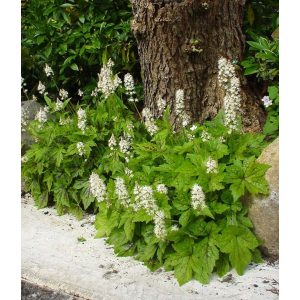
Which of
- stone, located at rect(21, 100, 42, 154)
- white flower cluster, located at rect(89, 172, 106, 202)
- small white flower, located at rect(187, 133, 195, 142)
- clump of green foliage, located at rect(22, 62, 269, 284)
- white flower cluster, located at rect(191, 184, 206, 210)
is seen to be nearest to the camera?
white flower cluster, located at rect(191, 184, 206, 210)

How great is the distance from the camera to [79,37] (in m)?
5.14

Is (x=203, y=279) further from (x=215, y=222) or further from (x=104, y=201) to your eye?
(x=104, y=201)

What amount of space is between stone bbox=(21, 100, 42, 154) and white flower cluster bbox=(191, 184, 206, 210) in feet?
6.83

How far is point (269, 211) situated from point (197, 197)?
0.47 metres

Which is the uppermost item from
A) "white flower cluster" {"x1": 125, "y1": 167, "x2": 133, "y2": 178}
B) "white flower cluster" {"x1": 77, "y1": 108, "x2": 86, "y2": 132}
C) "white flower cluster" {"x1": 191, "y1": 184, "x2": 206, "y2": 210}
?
"white flower cluster" {"x1": 77, "y1": 108, "x2": 86, "y2": 132}

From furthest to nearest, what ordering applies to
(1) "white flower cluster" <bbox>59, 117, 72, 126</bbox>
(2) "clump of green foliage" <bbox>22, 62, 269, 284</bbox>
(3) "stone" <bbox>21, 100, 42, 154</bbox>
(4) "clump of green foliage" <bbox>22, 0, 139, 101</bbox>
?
(4) "clump of green foliage" <bbox>22, 0, 139, 101</bbox>, (3) "stone" <bbox>21, 100, 42, 154</bbox>, (1) "white flower cluster" <bbox>59, 117, 72, 126</bbox>, (2) "clump of green foliage" <bbox>22, 62, 269, 284</bbox>

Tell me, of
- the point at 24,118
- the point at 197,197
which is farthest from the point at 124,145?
the point at 24,118

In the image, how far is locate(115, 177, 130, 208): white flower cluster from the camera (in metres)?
3.40

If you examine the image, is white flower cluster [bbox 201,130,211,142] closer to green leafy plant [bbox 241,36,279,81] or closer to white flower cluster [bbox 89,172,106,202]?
white flower cluster [bbox 89,172,106,202]

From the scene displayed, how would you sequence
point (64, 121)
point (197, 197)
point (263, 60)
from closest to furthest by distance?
point (197, 197), point (263, 60), point (64, 121)

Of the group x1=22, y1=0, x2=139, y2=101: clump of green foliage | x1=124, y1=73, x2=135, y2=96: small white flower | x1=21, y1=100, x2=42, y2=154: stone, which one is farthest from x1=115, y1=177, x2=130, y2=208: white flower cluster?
x1=22, y1=0, x2=139, y2=101: clump of green foliage

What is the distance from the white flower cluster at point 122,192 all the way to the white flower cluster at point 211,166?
0.53m

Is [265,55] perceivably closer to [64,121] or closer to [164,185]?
[164,185]

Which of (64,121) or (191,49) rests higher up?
(191,49)
